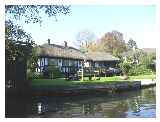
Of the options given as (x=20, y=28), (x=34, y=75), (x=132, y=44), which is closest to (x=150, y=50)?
(x=132, y=44)

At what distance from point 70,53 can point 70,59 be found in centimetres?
9

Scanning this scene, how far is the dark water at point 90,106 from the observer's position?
19.1 feet

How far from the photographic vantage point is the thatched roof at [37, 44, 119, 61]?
5891 millimetres

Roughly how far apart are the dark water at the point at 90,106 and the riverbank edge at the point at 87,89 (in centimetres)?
7

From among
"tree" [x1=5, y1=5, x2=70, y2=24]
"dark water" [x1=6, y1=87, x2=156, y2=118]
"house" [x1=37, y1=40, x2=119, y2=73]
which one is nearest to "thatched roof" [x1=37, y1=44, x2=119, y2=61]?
"house" [x1=37, y1=40, x2=119, y2=73]

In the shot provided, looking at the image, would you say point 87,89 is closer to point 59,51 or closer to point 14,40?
point 59,51

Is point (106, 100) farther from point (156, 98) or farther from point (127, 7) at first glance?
point (127, 7)

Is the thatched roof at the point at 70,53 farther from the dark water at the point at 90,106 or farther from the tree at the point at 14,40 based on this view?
the dark water at the point at 90,106

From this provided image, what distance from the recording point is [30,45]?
6.04m

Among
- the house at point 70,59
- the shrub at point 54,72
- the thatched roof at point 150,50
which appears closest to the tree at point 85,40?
the house at point 70,59

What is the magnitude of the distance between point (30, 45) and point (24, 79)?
51 centimetres

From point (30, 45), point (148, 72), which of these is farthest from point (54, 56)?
point (148, 72)

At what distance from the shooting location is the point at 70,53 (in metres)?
6.16
